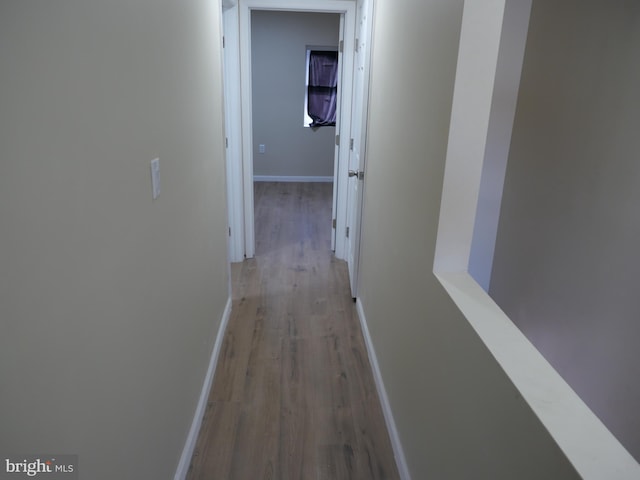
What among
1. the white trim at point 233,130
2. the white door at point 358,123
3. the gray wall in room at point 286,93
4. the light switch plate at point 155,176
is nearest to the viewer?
the light switch plate at point 155,176

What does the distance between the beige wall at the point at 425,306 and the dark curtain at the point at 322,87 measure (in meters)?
3.96

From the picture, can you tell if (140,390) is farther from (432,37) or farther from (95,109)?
(432,37)

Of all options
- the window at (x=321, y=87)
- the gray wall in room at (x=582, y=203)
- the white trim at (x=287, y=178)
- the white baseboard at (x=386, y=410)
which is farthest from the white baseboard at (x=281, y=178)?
the gray wall in room at (x=582, y=203)

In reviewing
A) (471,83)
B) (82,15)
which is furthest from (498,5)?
(82,15)

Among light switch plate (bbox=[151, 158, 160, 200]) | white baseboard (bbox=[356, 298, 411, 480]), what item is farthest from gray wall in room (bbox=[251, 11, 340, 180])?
light switch plate (bbox=[151, 158, 160, 200])

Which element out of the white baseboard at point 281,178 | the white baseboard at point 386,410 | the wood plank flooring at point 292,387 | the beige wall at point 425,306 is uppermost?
the beige wall at point 425,306

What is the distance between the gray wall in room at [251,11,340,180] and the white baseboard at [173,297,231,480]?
167 inches

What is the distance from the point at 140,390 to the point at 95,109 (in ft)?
2.55

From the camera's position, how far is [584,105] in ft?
6.88

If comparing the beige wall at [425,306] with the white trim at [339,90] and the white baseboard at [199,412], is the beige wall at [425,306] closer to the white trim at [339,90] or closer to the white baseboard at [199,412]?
the white baseboard at [199,412]

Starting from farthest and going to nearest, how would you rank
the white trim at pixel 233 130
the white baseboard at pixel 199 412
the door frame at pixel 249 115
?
1. the door frame at pixel 249 115
2. the white trim at pixel 233 130
3. the white baseboard at pixel 199 412

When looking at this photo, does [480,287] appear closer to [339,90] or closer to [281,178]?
[339,90]

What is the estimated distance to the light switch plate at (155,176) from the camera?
1415mm

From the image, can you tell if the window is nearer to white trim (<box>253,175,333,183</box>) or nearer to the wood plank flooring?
white trim (<box>253,175,333,183</box>)
